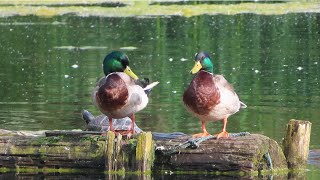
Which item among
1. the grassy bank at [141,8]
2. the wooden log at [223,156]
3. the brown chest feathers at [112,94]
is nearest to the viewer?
the wooden log at [223,156]

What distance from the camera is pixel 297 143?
32.1 feet

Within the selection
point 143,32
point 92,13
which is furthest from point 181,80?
point 92,13

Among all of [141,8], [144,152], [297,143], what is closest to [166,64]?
[297,143]

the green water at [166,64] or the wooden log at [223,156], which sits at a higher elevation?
the green water at [166,64]

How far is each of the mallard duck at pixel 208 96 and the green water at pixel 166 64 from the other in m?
1.00

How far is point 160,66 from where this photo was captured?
65.9 ft

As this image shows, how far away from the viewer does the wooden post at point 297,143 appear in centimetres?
972

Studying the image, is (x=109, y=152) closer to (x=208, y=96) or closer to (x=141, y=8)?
(x=208, y=96)

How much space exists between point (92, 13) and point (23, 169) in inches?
962

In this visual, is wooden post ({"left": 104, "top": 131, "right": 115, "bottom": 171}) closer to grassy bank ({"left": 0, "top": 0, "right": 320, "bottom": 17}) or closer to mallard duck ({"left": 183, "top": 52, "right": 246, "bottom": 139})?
mallard duck ({"left": 183, "top": 52, "right": 246, "bottom": 139})

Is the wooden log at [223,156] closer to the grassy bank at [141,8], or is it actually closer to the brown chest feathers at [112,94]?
the brown chest feathers at [112,94]

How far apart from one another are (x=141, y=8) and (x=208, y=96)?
2577 cm

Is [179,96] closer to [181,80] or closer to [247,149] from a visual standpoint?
[181,80]

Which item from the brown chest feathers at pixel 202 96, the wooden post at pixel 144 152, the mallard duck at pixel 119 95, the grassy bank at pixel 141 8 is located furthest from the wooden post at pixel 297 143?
the grassy bank at pixel 141 8
